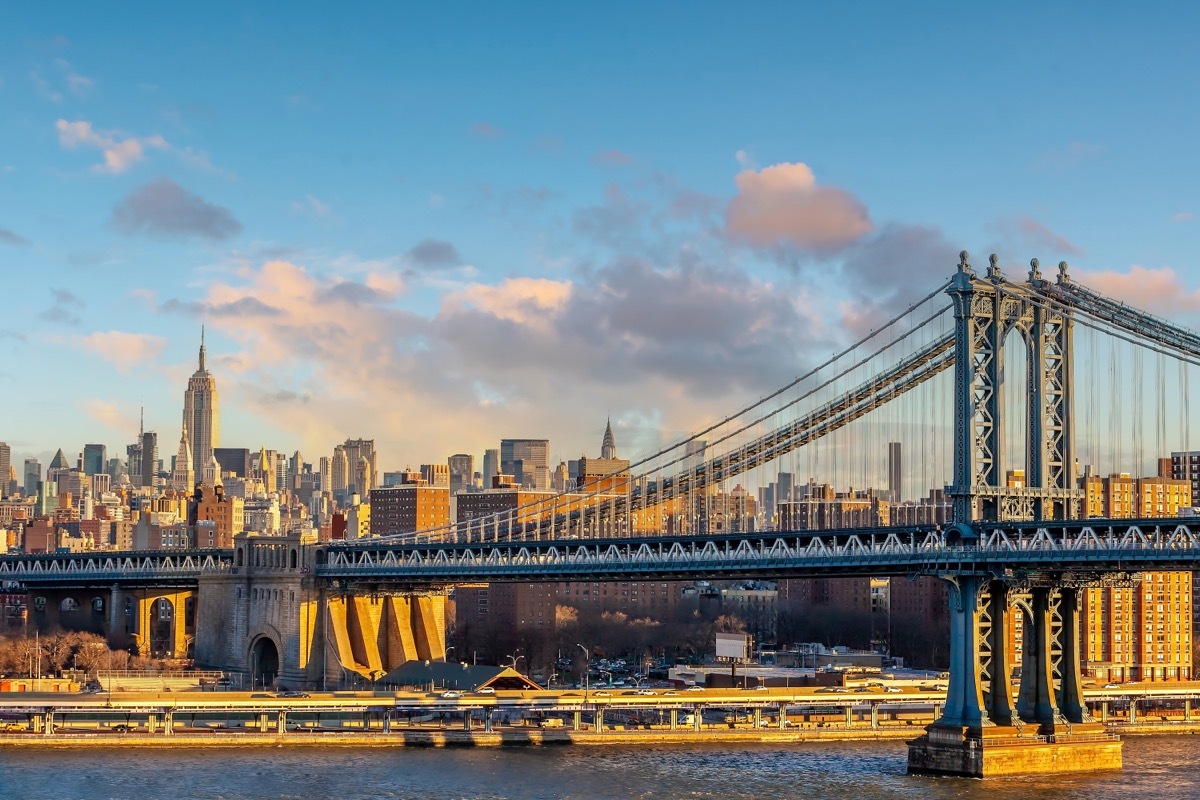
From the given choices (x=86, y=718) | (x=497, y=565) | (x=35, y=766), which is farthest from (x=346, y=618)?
(x=35, y=766)

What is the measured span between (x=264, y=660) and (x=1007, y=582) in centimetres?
5524

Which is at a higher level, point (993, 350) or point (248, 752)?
point (993, 350)

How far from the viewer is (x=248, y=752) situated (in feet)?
273

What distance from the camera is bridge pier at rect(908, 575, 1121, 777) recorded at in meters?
72.9

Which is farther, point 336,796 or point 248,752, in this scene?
point 248,752

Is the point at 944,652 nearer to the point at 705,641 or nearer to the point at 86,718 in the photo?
the point at 705,641

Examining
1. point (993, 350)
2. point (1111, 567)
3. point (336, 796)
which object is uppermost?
point (993, 350)

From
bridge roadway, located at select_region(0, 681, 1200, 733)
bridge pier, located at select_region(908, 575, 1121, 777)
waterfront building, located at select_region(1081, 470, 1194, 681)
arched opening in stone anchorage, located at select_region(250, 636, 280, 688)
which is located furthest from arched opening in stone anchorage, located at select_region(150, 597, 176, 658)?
bridge pier, located at select_region(908, 575, 1121, 777)

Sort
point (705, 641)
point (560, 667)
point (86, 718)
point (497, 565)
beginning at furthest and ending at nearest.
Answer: point (705, 641) < point (560, 667) < point (497, 565) < point (86, 718)

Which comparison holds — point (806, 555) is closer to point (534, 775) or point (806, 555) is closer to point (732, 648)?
point (534, 775)

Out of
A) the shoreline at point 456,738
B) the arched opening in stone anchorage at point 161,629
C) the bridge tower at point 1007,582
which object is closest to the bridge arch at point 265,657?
the arched opening in stone anchorage at point 161,629

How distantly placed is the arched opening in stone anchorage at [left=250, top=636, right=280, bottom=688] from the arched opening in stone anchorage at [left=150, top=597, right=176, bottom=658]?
23091 millimetres

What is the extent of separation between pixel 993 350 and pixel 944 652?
79.8 m

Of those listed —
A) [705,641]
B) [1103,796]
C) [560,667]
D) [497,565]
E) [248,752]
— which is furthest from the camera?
[705,641]
